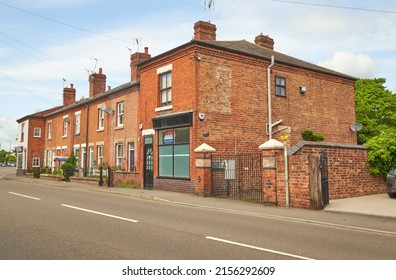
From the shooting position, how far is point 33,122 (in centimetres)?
4181

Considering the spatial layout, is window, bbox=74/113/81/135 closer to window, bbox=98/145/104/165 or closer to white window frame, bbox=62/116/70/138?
white window frame, bbox=62/116/70/138

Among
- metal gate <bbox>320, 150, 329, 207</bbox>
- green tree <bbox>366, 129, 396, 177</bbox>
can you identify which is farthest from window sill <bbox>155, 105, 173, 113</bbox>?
green tree <bbox>366, 129, 396, 177</bbox>

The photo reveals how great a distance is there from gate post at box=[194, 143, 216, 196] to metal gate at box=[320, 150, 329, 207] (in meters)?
5.05

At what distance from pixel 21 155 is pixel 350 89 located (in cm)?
3783

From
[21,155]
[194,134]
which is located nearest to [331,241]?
[194,134]

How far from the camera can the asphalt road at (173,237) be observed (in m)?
5.88

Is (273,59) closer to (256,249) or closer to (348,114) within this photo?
(348,114)

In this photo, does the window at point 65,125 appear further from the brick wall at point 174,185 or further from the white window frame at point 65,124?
the brick wall at point 174,185

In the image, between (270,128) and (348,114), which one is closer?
(270,128)

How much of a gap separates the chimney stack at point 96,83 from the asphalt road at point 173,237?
25.1m

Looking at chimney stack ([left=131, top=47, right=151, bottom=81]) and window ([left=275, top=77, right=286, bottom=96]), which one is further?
chimney stack ([left=131, top=47, right=151, bottom=81])

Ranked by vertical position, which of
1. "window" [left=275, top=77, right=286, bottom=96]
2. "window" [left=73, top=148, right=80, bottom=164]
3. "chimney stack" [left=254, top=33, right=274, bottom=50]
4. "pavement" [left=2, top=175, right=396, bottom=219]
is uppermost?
"chimney stack" [left=254, top=33, right=274, bottom=50]

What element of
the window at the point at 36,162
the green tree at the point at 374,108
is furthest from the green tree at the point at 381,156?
the window at the point at 36,162

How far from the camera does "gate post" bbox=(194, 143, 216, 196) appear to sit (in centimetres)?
1645
